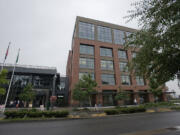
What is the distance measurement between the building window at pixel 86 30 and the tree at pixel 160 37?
32201mm

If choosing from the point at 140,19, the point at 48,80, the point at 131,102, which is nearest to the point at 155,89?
the point at 131,102

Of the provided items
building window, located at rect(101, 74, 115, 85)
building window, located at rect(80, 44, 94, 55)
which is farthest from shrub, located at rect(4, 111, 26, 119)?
building window, located at rect(80, 44, 94, 55)

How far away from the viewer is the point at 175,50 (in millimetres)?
4465

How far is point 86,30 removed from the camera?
3722 centimetres

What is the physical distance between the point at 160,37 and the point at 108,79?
2986cm

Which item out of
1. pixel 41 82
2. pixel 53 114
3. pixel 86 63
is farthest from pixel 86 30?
pixel 53 114

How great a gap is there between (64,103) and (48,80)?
9.47 metres

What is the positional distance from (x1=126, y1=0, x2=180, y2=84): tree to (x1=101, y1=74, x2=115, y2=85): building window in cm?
2747

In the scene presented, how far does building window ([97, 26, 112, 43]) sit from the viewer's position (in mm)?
38947

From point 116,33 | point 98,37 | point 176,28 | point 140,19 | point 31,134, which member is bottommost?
point 31,134

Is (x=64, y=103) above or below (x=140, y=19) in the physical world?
below

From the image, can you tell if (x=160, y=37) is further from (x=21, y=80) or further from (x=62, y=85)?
(x=62, y=85)

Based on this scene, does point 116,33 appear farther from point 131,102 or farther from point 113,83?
point 131,102

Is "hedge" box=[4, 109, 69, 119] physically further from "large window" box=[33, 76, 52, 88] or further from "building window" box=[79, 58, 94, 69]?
"large window" box=[33, 76, 52, 88]
